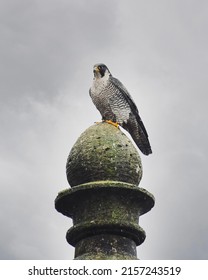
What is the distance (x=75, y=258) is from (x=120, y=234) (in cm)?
48

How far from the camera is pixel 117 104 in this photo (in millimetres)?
8648

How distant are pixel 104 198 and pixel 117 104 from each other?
360 cm

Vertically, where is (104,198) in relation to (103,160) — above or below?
below

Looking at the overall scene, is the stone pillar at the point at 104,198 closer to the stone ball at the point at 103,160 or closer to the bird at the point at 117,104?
the stone ball at the point at 103,160

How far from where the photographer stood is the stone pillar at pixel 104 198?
507cm

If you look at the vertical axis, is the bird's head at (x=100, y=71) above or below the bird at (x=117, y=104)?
above

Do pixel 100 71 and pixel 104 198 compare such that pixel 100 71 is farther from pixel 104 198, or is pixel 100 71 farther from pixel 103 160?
pixel 104 198

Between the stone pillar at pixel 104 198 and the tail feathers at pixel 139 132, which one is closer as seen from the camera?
the stone pillar at pixel 104 198

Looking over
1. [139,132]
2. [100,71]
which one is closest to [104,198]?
[139,132]

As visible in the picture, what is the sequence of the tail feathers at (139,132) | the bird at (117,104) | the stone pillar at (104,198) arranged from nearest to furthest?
the stone pillar at (104,198), the bird at (117,104), the tail feathers at (139,132)

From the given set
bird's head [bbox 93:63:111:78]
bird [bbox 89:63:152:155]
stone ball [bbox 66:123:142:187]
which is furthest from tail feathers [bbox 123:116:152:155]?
stone ball [bbox 66:123:142:187]

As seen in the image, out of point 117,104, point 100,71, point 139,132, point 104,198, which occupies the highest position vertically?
point 100,71

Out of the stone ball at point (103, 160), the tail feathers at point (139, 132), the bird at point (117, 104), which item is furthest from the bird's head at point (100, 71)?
the stone ball at point (103, 160)

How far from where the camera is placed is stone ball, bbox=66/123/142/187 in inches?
212
